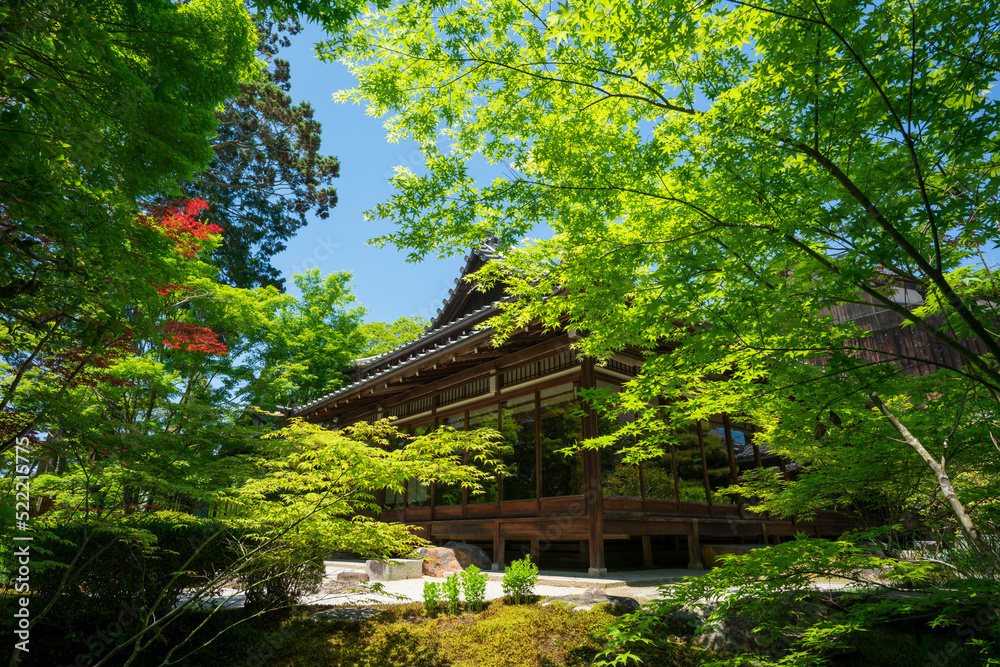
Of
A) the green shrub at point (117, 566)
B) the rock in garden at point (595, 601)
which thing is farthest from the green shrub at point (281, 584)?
the rock in garden at point (595, 601)

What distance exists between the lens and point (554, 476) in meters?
9.94

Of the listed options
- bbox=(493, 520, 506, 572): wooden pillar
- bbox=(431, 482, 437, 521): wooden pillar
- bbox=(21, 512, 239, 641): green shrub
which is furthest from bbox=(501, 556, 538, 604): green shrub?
bbox=(431, 482, 437, 521): wooden pillar

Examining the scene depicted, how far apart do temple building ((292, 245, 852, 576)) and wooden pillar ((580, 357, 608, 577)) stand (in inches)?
0.7

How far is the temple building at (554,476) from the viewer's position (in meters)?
9.30

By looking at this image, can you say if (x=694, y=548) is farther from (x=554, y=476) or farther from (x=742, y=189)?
(x=742, y=189)

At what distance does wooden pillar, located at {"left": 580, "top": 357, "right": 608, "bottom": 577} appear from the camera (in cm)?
855

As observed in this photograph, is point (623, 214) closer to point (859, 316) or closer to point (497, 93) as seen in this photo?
point (497, 93)

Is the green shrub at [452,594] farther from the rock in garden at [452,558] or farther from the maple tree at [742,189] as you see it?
the rock in garden at [452,558]

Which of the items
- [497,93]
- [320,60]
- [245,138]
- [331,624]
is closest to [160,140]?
[320,60]

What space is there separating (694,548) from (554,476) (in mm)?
3312

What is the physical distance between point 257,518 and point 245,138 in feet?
81.5

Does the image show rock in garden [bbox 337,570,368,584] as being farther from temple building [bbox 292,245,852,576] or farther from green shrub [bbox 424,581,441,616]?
green shrub [bbox 424,581,441,616]

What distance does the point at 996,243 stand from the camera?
9.05ft

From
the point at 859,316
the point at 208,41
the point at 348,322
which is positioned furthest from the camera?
the point at 348,322
